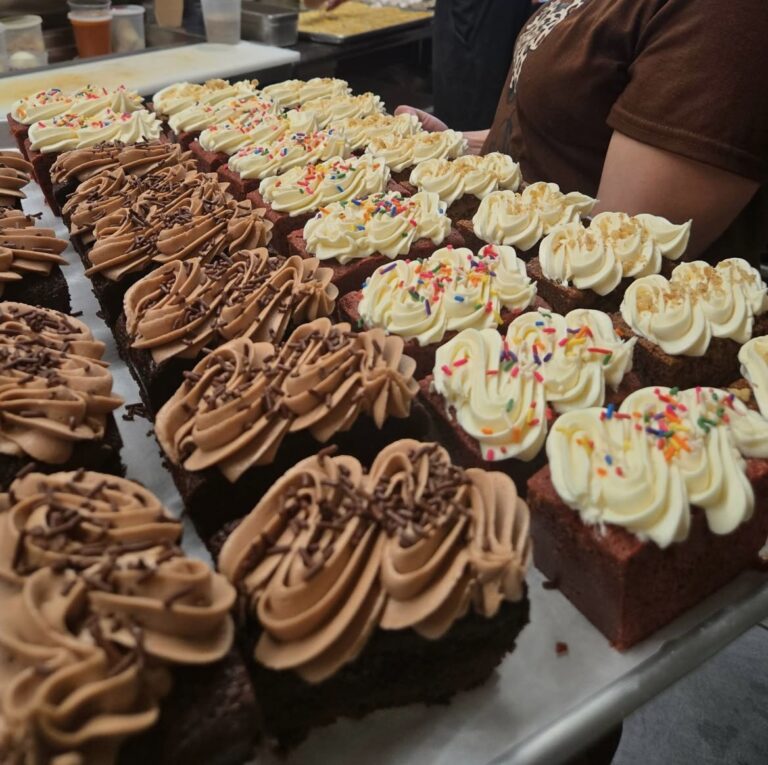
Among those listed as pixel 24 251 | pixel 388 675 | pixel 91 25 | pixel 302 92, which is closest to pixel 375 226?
pixel 24 251

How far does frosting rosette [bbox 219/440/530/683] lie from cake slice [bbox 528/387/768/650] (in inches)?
6.5

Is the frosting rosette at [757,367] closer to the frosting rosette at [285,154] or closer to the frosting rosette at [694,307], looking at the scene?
the frosting rosette at [694,307]

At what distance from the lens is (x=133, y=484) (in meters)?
1.63

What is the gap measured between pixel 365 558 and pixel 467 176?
2.13 metres

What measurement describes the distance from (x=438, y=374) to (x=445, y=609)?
29.4 inches

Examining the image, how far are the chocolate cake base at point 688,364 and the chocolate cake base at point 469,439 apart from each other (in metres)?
0.13

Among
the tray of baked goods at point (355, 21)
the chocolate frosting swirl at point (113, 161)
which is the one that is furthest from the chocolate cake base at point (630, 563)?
the tray of baked goods at point (355, 21)

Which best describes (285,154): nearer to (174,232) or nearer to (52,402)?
(174,232)

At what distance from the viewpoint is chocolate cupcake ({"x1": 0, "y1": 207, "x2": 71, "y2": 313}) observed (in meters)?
2.56

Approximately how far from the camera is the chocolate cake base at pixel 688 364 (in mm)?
2180

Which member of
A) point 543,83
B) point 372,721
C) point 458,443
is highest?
point 543,83

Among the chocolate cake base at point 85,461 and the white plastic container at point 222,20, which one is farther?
the white plastic container at point 222,20

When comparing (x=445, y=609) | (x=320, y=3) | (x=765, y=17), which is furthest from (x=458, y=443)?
(x=320, y=3)

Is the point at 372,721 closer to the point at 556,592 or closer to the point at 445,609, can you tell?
the point at 445,609
